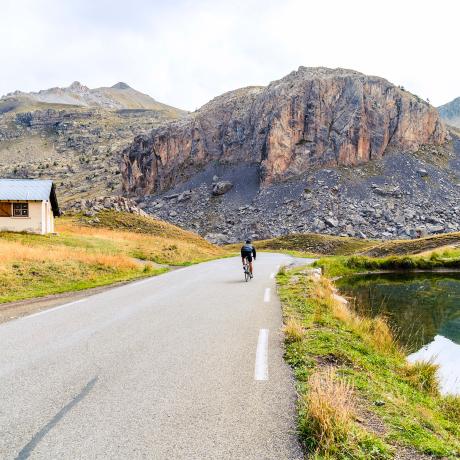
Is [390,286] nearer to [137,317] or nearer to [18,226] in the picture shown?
[137,317]

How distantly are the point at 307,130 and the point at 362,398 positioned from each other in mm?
98033

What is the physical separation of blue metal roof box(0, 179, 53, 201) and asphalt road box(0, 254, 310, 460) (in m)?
31.0

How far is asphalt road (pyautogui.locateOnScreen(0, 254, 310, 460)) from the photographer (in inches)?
154

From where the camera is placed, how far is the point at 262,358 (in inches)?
262

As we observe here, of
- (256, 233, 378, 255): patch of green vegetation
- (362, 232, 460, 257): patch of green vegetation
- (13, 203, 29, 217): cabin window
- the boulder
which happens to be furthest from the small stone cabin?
the boulder

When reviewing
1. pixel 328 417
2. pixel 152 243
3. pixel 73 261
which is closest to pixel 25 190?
pixel 152 243

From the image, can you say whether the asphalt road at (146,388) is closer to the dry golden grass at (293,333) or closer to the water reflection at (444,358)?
the dry golden grass at (293,333)

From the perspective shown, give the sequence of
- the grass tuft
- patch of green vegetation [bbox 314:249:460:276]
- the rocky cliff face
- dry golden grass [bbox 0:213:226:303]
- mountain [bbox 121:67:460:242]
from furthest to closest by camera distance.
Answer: the rocky cliff face → mountain [bbox 121:67:460:242] → patch of green vegetation [bbox 314:249:460:276] → dry golden grass [bbox 0:213:226:303] → the grass tuft

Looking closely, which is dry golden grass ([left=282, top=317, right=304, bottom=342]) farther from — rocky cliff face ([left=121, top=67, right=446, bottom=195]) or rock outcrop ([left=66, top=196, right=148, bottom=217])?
rocky cliff face ([left=121, top=67, right=446, bottom=195])

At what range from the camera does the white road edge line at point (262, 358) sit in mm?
5816

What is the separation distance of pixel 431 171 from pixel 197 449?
316 ft

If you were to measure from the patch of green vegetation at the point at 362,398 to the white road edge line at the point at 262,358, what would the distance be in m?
0.40

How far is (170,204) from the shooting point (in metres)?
96.8

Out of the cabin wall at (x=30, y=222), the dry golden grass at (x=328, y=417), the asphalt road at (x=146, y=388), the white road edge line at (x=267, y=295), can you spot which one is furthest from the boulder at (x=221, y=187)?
the dry golden grass at (x=328, y=417)
